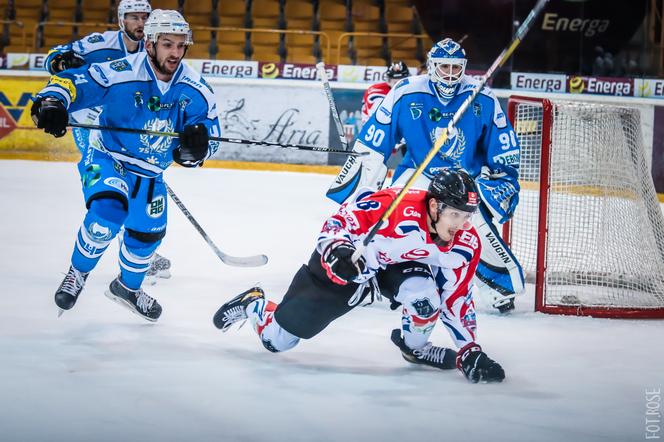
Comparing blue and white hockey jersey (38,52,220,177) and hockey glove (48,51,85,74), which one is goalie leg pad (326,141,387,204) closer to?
blue and white hockey jersey (38,52,220,177)

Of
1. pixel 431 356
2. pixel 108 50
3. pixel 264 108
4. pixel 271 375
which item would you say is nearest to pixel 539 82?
pixel 264 108

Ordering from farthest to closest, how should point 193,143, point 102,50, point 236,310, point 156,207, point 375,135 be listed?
point 102,50 → point 375,135 → point 156,207 → point 193,143 → point 236,310

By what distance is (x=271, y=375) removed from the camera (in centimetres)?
299

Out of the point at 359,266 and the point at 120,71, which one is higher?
the point at 120,71

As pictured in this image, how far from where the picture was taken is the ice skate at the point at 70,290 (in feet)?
11.1

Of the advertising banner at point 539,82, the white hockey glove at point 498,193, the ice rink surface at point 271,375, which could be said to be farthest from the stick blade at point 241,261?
the advertising banner at point 539,82

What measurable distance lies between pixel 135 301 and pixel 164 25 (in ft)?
3.35

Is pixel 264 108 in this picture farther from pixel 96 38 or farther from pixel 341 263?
pixel 341 263

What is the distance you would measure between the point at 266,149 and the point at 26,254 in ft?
13.7

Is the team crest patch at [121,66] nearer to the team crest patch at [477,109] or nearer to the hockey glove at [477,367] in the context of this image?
the team crest patch at [477,109]

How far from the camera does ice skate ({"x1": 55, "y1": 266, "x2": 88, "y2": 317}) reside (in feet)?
11.1

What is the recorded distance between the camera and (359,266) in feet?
8.98

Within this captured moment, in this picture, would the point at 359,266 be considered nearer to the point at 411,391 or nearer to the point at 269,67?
the point at 411,391

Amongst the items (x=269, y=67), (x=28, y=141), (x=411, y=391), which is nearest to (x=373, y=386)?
(x=411, y=391)
